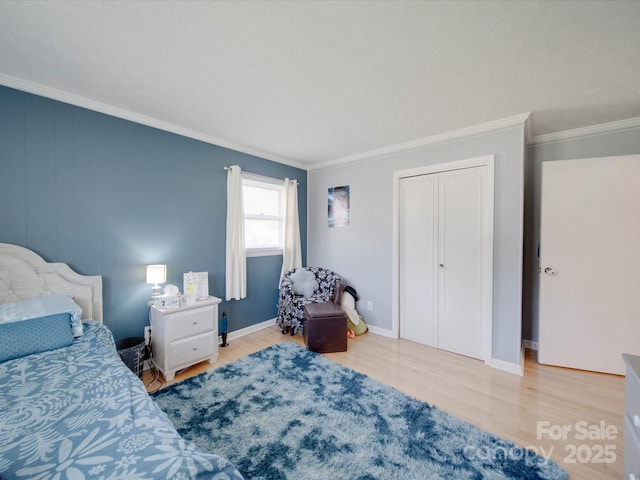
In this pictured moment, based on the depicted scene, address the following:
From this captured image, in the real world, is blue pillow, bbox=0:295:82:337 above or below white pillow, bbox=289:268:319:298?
above

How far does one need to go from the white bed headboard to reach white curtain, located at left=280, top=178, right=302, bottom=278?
84.8 inches

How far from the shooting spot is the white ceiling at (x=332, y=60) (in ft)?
4.39

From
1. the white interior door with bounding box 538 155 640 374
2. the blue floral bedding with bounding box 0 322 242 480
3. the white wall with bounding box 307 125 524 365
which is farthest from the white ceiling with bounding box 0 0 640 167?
the blue floral bedding with bounding box 0 322 242 480

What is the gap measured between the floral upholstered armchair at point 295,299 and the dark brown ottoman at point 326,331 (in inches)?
17.7

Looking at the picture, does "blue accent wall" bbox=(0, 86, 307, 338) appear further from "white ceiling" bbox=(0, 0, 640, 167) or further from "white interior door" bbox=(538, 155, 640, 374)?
"white interior door" bbox=(538, 155, 640, 374)

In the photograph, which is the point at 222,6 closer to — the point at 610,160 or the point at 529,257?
the point at 610,160

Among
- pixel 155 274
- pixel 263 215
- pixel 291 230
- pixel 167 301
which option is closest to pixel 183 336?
pixel 167 301

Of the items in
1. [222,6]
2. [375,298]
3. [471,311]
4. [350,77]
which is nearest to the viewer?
[222,6]

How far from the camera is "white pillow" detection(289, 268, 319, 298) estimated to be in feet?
12.0

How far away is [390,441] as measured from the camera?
166 cm

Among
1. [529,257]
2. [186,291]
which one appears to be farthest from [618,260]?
[186,291]

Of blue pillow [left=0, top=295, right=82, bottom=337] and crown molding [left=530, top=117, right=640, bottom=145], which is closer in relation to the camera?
blue pillow [left=0, top=295, right=82, bottom=337]

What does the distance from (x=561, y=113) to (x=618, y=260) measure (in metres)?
1.49

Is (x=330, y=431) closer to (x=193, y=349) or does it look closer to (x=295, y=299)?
(x=193, y=349)
